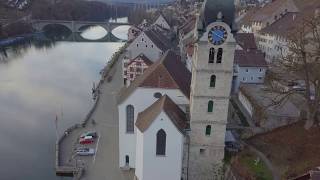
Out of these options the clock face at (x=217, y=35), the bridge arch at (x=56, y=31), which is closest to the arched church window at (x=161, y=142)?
the clock face at (x=217, y=35)

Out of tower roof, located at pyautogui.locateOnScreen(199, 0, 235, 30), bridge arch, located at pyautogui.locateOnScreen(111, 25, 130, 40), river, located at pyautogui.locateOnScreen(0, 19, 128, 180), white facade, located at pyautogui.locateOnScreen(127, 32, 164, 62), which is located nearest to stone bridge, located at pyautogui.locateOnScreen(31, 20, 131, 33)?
bridge arch, located at pyautogui.locateOnScreen(111, 25, 130, 40)

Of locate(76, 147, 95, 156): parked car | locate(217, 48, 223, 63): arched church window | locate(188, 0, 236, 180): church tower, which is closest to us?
locate(188, 0, 236, 180): church tower

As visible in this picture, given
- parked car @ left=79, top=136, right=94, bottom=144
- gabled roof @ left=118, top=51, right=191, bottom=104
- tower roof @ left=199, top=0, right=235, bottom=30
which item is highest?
tower roof @ left=199, top=0, right=235, bottom=30

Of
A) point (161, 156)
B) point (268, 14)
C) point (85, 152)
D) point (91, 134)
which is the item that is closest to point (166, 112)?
point (161, 156)

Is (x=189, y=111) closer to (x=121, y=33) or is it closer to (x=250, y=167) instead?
(x=250, y=167)

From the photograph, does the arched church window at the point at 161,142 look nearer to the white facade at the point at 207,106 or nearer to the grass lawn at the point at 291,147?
the white facade at the point at 207,106

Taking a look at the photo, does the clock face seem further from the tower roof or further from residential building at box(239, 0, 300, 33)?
residential building at box(239, 0, 300, 33)
